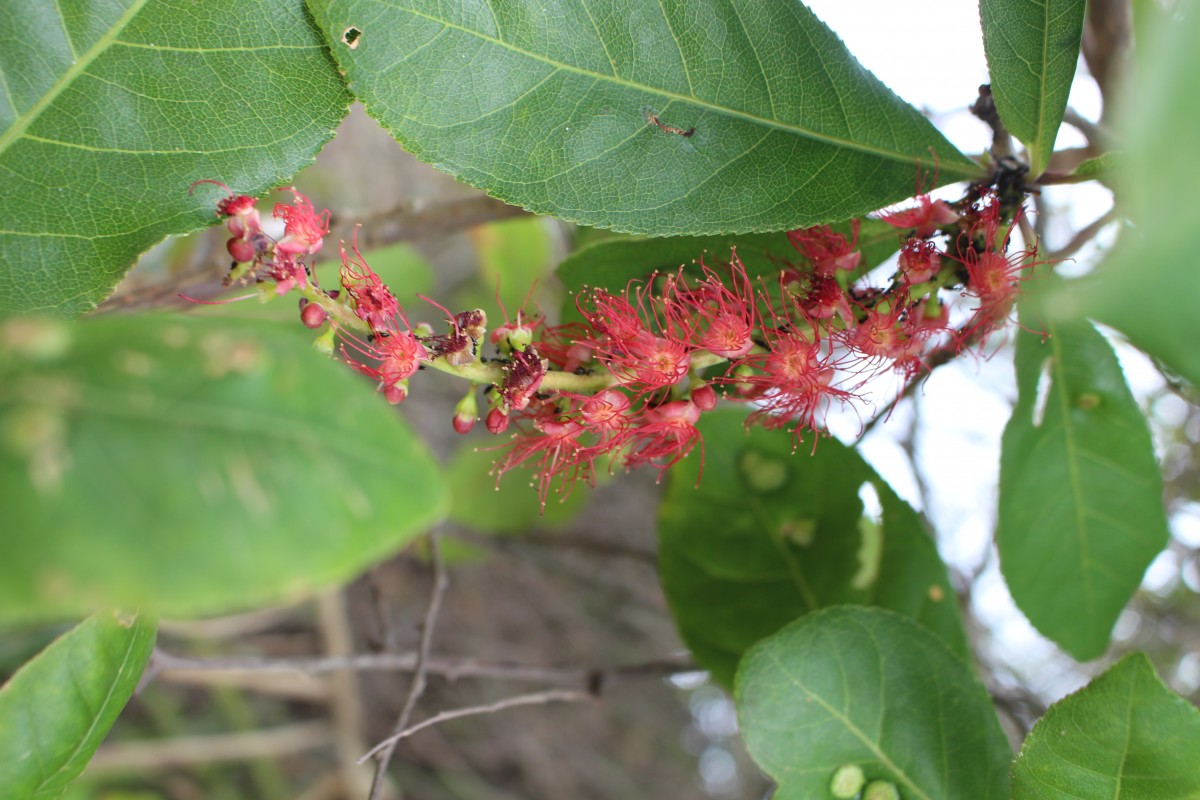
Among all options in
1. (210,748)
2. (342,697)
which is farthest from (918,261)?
(210,748)

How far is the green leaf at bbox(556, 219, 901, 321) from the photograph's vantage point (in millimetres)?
1108

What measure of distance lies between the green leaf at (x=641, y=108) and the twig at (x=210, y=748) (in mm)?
2076

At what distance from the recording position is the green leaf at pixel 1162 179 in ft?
1.22

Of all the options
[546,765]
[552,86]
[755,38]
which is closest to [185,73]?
[552,86]

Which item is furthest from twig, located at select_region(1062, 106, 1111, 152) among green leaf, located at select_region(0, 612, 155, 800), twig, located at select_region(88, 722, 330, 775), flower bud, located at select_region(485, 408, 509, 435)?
twig, located at select_region(88, 722, 330, 775)

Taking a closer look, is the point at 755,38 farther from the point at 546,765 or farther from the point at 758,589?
the point at 546,765

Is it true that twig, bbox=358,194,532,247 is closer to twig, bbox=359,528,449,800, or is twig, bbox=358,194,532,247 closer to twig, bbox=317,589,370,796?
twig, bbox=359,528,449,800

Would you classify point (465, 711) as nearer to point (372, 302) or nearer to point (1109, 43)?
point (372, 302)

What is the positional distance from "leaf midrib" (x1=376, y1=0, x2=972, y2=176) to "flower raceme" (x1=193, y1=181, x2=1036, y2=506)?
7 centimetres

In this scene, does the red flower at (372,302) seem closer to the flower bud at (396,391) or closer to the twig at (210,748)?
the flower bud at (396,391)

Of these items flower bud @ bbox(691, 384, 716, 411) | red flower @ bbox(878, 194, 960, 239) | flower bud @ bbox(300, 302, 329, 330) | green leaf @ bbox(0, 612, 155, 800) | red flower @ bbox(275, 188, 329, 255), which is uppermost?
red flower @ bbox(275, 188, 329, 255)

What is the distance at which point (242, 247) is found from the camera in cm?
83

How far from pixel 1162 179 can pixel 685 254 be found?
2.48 ft

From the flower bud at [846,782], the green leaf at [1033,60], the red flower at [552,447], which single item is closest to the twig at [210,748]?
the red flower at [552,447]
